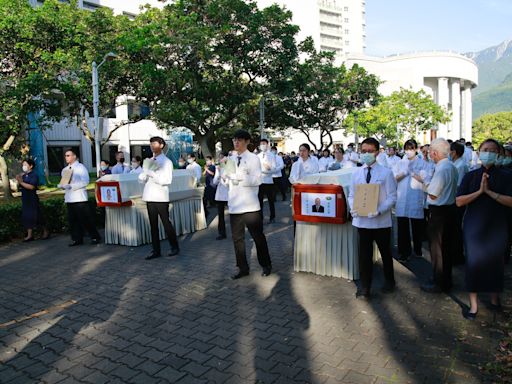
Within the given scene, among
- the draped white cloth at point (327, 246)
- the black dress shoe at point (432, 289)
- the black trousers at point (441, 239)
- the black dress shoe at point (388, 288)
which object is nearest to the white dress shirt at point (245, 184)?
the draped white cloth at point (327, 246)

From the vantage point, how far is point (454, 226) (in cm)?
558

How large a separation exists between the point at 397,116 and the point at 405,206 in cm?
3908

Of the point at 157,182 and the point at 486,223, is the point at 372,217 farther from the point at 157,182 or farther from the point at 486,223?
the point at 157,182

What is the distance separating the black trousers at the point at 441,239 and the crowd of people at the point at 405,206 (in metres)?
0.01

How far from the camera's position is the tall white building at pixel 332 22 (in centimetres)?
8425

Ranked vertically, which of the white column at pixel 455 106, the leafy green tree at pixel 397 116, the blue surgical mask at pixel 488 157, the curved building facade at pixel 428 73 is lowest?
the blue surgical mask at pixel 488 157

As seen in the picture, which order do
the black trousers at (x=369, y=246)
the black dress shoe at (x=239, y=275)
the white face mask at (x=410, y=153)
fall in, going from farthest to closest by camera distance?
the white face mask at (x=410, y=153) → the black dress shoe at (x=239, y=275) → the black trousers at (x=369, y=246)

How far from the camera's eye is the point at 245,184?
243 inches

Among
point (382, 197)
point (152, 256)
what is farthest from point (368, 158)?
point (152, 256)

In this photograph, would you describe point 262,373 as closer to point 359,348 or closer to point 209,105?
point 359,348

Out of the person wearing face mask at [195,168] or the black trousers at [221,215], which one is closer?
the black trousers at [221,215]

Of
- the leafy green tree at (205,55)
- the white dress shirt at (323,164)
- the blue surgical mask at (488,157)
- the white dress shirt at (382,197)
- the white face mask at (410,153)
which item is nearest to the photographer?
the blue surgical mask at (488,157)

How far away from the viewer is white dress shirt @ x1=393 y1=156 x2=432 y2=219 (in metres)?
7.05

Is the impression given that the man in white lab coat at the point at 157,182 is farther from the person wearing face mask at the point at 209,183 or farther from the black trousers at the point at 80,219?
the person wearing face mask at the point at 209,183
